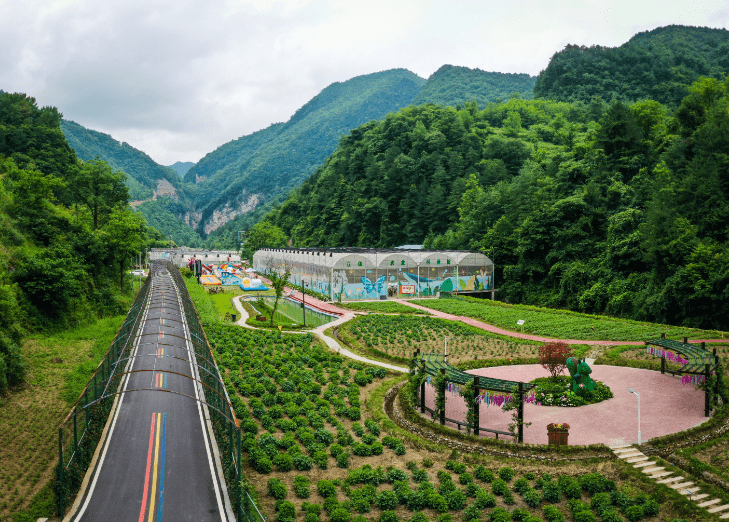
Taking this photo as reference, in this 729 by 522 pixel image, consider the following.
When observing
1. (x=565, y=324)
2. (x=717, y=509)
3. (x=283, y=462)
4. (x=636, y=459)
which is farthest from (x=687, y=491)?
(x=565, y=324)

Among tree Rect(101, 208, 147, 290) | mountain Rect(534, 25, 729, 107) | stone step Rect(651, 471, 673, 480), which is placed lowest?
stone step Rect(651, 471, 673, 480)

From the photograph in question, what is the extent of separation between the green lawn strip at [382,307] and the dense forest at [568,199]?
19.4m

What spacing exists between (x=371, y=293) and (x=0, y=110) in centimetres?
6396

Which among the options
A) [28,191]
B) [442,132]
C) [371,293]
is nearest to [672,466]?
[371,293]

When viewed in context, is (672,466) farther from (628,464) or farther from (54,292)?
(54,292)

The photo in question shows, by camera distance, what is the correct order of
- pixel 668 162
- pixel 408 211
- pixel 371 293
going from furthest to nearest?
pixel 408 211, pixel 371 293, pixel 668 162

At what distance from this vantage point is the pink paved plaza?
61.3 ft

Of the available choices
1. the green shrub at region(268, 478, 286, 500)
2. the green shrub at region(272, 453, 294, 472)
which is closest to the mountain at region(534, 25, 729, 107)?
the green shrub at region(272, 453, 294, 472)

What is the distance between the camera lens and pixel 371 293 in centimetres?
5838

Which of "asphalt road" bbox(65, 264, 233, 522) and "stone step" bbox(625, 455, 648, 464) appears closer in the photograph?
"asphalt road" bbox(65, 264, 233, 522)

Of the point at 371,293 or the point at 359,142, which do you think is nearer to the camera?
the point at 371,293

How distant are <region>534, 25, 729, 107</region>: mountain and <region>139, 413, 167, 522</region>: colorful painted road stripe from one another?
4503 inches

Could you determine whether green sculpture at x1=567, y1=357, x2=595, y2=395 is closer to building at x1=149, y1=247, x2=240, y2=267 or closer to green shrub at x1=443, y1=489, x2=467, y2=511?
green shrub at x1=443, y1=489, x2=467, y2=511

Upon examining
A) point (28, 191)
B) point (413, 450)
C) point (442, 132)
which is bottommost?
point (413, 450)
